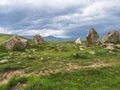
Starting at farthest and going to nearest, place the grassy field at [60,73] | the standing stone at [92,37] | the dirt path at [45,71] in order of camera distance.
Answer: the standing stone at [92,37], the dirt path at [45,71], the grassy field at [60,73]

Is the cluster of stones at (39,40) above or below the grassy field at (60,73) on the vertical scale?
above

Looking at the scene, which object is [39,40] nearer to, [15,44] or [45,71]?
[15,44]

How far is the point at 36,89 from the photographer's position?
2631cm

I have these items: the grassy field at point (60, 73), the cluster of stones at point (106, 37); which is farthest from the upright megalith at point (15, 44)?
the cluster of stones at point (106, 37)

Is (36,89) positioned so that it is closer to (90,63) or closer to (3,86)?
(3,86)

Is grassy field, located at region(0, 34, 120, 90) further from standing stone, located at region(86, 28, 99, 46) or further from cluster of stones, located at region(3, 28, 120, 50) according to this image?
standing stone, located at region(86, 28, 99, 46)

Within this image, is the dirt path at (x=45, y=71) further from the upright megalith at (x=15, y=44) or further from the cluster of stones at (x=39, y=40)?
the upright megalith at (x=15, y=44)

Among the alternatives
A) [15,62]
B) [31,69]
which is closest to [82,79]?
[31,69]

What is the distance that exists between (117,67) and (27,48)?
25.9 meters

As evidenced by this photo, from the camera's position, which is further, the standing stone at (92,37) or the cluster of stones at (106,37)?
the cluster of stones at (106,37)

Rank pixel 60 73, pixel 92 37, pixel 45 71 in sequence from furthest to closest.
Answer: pixel 92 37 → pixel 45 71 → pixel 60 73

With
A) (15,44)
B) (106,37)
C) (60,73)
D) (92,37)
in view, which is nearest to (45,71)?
(60,73)

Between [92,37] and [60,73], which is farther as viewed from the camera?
[92,37]

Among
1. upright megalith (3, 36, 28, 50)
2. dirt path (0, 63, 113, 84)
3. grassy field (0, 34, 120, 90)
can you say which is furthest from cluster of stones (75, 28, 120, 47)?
dirt path (0, 63, 113, 84)
